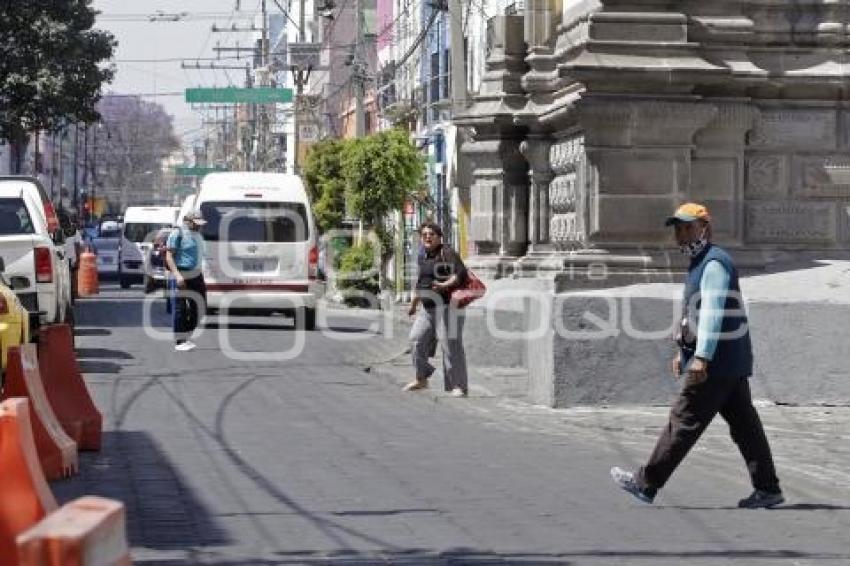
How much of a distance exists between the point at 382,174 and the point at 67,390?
3030cm

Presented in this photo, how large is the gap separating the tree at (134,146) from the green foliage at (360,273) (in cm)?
12228

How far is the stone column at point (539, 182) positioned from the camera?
23453mm

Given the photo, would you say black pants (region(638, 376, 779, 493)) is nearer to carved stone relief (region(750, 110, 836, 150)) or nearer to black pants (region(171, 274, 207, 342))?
carved stone relief (region(750, 110, 836, 150))

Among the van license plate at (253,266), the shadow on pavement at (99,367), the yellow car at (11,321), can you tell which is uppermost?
the yellow car at (11,321)

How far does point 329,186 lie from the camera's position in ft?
178

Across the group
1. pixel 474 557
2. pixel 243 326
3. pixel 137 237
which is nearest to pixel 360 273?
pixel 243 326

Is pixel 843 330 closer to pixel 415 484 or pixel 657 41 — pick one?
pixel 657 41

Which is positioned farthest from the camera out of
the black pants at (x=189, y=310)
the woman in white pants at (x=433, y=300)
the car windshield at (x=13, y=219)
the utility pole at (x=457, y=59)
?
the utility pole at (x=457, y=59)

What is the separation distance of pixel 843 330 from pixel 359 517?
798 centimetres

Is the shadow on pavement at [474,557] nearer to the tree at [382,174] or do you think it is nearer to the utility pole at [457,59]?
the utility pole at [457,59]

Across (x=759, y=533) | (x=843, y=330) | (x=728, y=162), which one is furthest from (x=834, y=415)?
(x=759, y=533)

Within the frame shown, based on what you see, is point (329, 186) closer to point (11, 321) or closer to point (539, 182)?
point (539, 182)

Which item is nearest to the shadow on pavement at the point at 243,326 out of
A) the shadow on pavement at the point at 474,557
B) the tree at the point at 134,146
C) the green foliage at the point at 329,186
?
the green foliage at the point at 329,186

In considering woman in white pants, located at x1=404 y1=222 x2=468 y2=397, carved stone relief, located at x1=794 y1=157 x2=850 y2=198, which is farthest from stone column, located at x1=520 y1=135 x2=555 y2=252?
carved stone relief, located at x1=794 y1=157 x2=850 y2=198
